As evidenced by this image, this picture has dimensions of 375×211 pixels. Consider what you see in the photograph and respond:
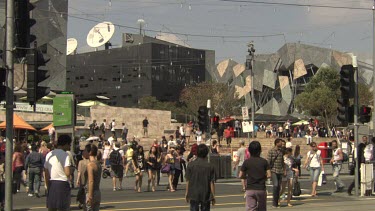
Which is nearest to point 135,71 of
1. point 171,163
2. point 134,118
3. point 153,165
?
point 134,118

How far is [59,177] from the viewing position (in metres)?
9.73

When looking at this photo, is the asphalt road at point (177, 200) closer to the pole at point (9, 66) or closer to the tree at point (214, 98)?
the pole at point (9, 66)

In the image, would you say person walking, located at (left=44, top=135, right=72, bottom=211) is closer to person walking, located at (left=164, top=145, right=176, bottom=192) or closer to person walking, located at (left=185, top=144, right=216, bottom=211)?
person walking, located at (left=185, top=144, right=216, bottom=211)

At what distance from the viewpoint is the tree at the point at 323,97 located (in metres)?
68.8

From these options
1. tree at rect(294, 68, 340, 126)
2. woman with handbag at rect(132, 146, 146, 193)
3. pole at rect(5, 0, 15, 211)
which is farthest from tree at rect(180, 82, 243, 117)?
pole at rect(5, 0, 15, 211)

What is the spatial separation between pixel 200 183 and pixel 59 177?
2152 millimetres

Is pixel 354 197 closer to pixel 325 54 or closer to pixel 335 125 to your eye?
pixel 335 125

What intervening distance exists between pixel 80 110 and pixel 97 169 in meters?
50.4

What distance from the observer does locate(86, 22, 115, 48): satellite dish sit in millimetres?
93438

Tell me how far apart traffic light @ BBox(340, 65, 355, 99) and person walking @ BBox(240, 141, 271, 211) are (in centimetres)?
974

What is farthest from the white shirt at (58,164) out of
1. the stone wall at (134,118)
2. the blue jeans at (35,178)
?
the stone wall at (134,118)

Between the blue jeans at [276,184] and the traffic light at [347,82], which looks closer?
the blue jeans at [276,184]

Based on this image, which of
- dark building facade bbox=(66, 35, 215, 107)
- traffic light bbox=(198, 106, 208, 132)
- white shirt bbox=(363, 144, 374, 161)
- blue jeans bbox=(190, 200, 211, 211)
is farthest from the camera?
dark building facade bbox=(66, 35, 215, 107)

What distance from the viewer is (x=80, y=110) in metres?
60.7
